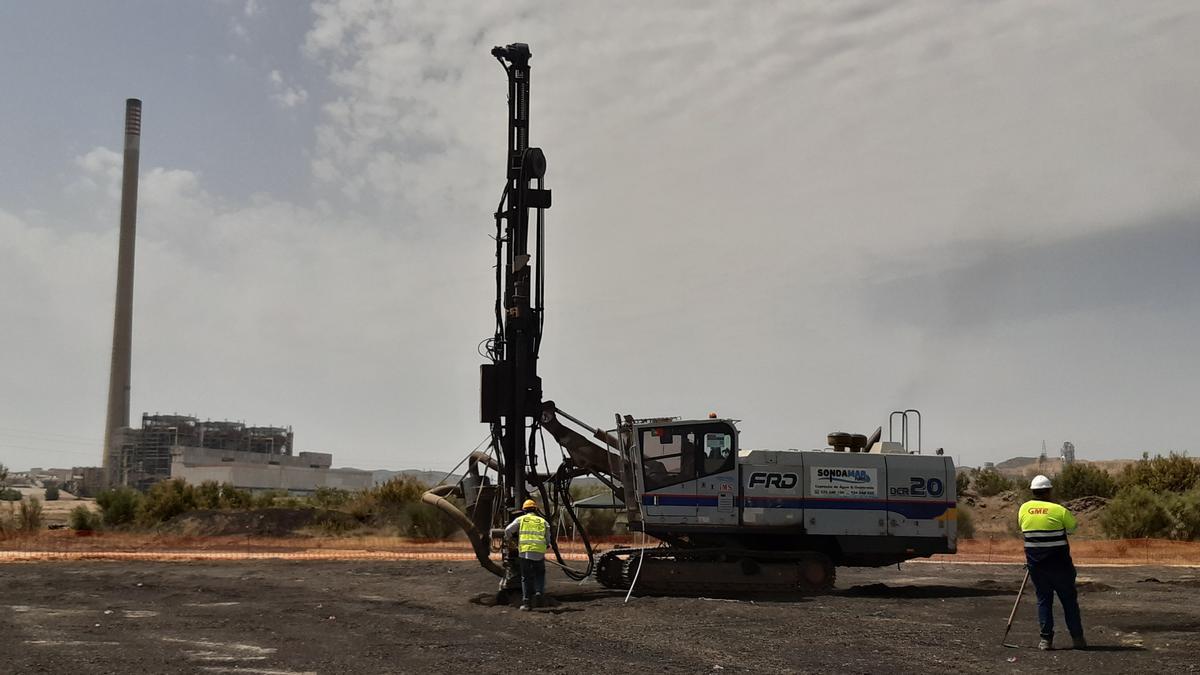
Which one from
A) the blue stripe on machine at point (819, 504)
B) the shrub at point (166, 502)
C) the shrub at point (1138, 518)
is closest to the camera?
the blue stripe on machine at point (819, 504)

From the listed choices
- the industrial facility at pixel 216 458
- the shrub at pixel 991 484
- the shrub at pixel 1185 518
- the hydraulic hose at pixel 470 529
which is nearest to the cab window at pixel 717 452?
the hydraulic hose at pixel 470 529

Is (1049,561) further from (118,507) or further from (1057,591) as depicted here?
(118,507)

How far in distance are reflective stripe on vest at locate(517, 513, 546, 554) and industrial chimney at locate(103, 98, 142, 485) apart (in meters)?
83.2

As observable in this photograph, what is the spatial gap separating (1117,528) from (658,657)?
101ft

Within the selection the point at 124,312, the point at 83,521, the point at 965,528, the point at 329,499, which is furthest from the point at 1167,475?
the point at 124,312

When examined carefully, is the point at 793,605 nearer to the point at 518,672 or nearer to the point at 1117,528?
the point at 518,672

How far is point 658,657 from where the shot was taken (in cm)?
1190

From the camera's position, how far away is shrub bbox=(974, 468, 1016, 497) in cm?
4991

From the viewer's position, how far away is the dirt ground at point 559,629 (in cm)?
1145

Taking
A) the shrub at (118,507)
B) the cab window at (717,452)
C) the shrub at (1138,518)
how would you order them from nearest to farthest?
1. the cab window at (717,452)
2. the shrub at (1138,518)
3. the shrub at (118,507)

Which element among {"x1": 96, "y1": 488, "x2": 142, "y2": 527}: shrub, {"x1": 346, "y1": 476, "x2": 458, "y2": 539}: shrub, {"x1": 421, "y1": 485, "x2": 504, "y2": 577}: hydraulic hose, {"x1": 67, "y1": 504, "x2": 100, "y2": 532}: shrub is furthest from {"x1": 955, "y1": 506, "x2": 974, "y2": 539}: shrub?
{"x1": 67, "y1": 504, "x2": 100, "y2": 532}: shrub

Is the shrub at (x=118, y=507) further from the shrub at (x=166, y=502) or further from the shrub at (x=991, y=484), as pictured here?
the shrub at (x=991, y=484)

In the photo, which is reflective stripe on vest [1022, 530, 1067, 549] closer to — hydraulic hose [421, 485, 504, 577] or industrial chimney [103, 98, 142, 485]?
hydraulic hose [421, 485, 504, 577]

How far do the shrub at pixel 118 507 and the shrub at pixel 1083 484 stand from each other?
40.4 meters
